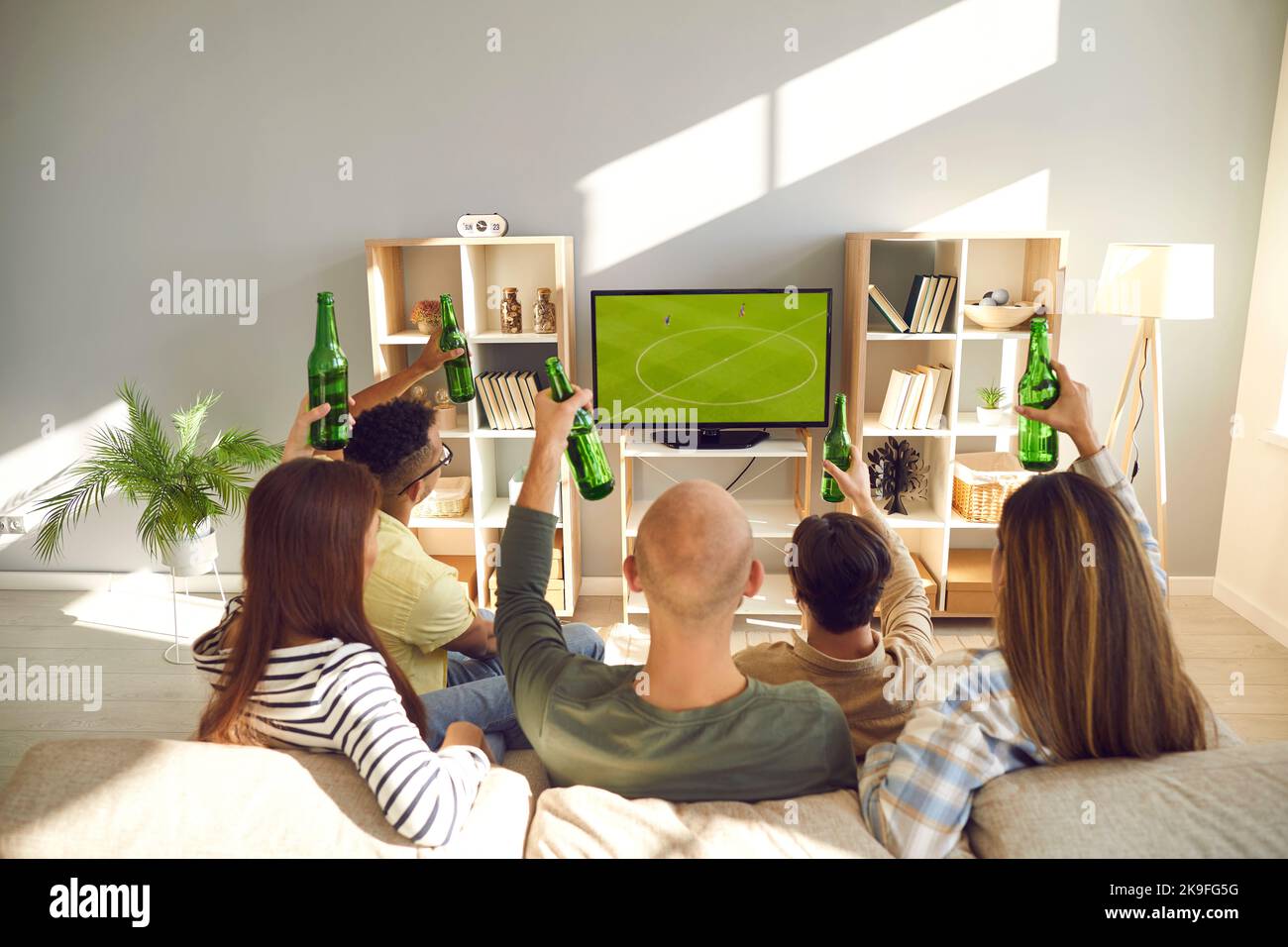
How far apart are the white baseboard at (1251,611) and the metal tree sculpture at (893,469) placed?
1485 millimetres

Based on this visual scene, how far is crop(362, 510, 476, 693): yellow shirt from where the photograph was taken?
2.11 m

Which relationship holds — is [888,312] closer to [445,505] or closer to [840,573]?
[445,505]

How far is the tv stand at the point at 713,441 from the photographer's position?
13.4 feet

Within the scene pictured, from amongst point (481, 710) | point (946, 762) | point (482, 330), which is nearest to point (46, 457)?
point (482, 330)

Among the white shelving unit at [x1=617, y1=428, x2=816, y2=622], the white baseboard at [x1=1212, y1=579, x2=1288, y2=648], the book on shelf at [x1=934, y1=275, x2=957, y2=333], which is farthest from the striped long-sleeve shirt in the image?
the white baseboard at [x1=1212, y1=579, x2=1288, y2=648]

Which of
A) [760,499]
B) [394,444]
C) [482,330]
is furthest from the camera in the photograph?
[760,499]

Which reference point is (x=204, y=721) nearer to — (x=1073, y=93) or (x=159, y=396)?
(x=159, y=396)

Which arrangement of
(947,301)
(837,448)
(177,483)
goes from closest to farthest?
(837,448), (177,483), (947,301)

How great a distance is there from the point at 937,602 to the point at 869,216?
5.34 ft

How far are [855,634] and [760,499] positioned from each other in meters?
2.60

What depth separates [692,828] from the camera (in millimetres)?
1342

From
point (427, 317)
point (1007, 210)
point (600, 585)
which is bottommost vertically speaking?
point (600, 585)

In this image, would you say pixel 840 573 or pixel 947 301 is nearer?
pixel 840 573
